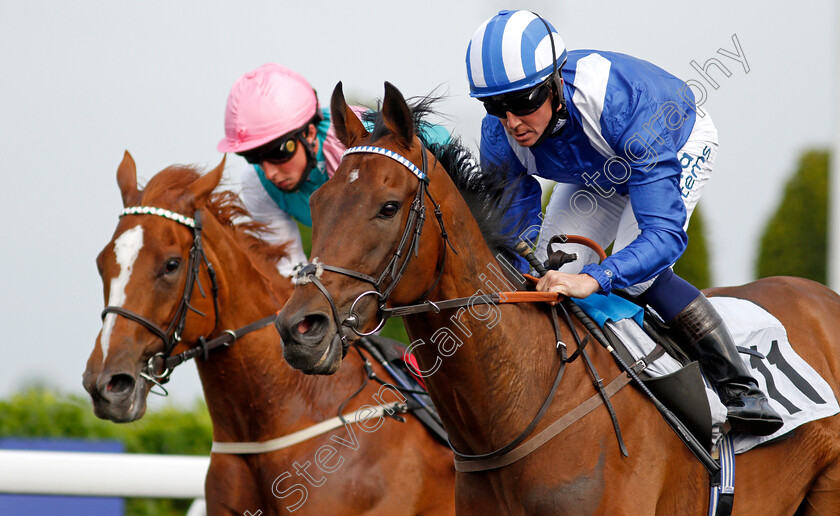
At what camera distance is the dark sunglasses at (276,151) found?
427cm

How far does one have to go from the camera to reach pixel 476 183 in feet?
9.56

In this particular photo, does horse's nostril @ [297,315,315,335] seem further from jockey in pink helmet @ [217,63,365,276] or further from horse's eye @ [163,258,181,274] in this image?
jockey in pink helmet @ [217,63,365,276]

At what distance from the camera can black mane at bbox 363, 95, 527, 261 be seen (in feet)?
9.27

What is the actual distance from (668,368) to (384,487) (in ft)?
4.02

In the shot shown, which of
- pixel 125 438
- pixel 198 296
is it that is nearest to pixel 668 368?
pixel 198 296

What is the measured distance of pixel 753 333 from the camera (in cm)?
328

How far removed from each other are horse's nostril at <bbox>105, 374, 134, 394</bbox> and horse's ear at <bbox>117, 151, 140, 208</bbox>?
A: 724mm

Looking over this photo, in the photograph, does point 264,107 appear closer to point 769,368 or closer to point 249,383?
point 249,383

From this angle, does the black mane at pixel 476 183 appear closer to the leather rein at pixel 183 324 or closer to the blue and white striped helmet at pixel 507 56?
the blue and white striped helmet at pixel 507 56

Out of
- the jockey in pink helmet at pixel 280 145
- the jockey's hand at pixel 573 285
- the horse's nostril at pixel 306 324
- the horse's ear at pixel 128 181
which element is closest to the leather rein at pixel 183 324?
the horse's ear at pixel 128 181

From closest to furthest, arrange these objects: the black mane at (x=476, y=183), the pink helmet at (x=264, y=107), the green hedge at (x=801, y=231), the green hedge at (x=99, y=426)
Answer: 1. the black mane at (x=476, y=183)
2. the pink helmet at (x=264, y=107)
3. the green hedge at (x=99, y=426)
4. the green hedge at (x=801, y=231)

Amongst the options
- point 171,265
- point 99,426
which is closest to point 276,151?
point 171,265

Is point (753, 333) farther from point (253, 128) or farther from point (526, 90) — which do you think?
point (253, 128)

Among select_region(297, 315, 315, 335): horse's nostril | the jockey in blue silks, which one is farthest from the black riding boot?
select_region(297, 315, 315, 335): horse's nostril
